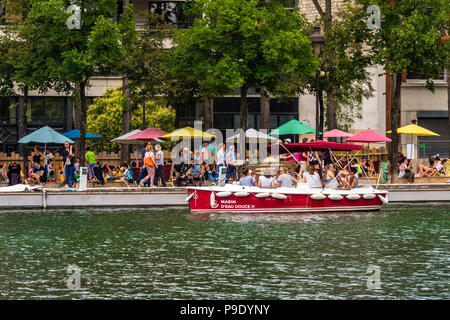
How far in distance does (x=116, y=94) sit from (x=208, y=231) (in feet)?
99.7

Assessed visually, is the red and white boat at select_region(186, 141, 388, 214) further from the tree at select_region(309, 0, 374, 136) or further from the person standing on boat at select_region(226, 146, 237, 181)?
the tree at select_region(309, 0, 374, 136)

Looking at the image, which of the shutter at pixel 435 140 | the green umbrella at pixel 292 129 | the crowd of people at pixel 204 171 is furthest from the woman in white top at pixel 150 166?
the shutter at pixel 435 140

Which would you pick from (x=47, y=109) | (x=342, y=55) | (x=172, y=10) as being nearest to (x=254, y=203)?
(x=342, y=55)

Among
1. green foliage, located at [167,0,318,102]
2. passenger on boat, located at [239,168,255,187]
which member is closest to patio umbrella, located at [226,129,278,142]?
green foliage, located at [167,0,318,102]

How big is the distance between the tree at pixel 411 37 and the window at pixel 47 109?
92.0 feet

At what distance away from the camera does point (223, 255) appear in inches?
867

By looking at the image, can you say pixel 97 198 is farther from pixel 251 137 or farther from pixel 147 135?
pixel 251 137

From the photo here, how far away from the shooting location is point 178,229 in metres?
27.5

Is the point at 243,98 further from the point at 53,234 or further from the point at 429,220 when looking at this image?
the point at 53,234

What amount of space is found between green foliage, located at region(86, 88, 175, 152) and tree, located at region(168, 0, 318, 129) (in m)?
13.1

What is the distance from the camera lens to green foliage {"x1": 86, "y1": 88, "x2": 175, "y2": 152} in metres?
53.8

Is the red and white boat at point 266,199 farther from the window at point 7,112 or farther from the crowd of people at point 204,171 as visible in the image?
the window at point 7,112

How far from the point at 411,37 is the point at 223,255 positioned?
20.4 m
